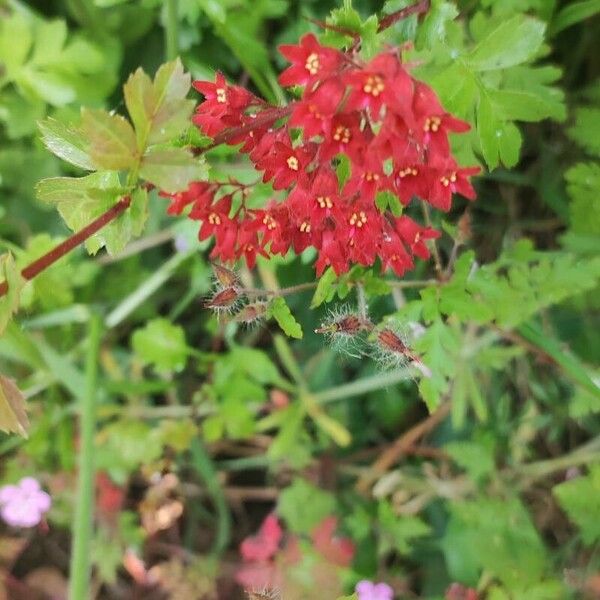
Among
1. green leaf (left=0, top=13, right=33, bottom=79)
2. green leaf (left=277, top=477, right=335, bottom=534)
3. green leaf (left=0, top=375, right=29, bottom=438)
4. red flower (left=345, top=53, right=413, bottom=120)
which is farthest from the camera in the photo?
green leaf (left=277, top=477, right=335, bottom=534)

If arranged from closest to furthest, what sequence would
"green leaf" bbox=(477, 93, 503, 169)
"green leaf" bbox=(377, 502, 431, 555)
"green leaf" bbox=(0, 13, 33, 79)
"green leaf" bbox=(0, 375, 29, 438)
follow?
"green leaf" bbox=(0, 375, 29, 438)
"green leaf" bbox=(477, 93, 503, 169)
"green leaf" bbox=(0, 13, 33, 79)
"green leaf" bbox=(377, 502, 431, 555)

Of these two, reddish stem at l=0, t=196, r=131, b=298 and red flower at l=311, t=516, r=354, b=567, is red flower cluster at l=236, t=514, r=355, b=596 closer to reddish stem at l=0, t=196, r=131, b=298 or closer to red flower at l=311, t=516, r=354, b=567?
red flower at l=311, t=516, r=354, b=567

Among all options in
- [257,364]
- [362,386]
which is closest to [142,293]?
[257,364]

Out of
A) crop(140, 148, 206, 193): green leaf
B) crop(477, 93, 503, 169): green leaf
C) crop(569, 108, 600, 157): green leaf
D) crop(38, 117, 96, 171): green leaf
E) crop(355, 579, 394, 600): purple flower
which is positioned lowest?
crop(355, 579, 394, 600): purple flower

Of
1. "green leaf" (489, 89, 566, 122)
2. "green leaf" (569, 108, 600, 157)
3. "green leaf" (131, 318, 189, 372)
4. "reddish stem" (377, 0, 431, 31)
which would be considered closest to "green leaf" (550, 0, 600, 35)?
"green leaf" (569, 108, 600, 157)

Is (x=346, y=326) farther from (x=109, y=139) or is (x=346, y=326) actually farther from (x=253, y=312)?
(x=109, y=139)

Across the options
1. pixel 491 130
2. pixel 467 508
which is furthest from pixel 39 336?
pixel 491 130

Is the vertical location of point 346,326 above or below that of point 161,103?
below
